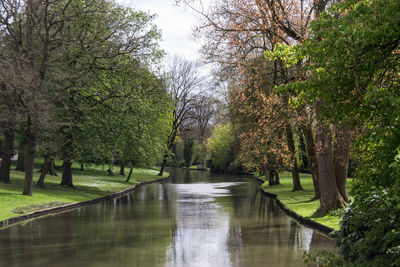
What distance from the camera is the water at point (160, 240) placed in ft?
33.7

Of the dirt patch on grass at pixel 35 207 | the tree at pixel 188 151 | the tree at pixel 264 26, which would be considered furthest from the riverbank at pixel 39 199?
the tree at pixel 188 151

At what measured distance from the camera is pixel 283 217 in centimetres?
1900

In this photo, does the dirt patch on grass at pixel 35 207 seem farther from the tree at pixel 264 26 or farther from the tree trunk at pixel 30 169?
the tree at pixel 264 26

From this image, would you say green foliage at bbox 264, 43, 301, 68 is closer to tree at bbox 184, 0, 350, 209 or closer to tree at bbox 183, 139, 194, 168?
tree at bbox 184, 0, 350, 209

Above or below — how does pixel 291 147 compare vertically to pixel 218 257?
above

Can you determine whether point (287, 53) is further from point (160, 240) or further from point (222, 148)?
point (222, 148)

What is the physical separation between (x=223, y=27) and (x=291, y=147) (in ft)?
46.7

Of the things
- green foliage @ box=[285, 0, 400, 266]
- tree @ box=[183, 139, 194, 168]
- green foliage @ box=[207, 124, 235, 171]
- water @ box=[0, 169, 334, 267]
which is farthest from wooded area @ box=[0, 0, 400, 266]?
tree @ box=[183, 139, 194, 168]

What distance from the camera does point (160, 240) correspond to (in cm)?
1302

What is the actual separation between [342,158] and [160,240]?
10072mm

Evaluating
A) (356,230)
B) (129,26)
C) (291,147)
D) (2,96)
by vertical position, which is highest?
(129,26)

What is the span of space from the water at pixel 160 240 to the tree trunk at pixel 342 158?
2807mm

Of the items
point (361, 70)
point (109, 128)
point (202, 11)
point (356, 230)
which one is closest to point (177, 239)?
point (356, 230)

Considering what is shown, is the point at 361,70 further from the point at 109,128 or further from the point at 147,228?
the point at 109,128
